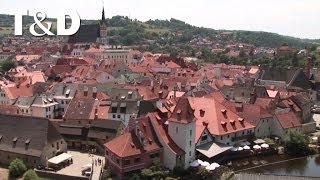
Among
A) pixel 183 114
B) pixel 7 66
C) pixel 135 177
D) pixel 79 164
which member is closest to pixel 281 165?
pixel 183 114

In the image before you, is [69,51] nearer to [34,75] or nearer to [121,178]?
[34,75]

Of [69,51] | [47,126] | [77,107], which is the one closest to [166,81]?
[77,107]

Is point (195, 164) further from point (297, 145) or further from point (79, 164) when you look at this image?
point (297, 145)

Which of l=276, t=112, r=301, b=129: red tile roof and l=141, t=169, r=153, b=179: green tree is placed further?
l=276, t=112, r=301, b=129: red tile roof

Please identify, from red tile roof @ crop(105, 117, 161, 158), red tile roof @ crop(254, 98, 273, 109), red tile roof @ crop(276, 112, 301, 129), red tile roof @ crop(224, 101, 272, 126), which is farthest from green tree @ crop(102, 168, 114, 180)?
red tile roof @ crop(254, 98, 273, 109)

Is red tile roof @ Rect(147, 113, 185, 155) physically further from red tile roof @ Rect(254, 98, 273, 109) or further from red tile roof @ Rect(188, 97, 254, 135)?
red tile roof @ Rect(254, 98, 273, 109)

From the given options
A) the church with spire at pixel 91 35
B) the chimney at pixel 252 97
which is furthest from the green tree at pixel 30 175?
the church with spire at pixel 91 35

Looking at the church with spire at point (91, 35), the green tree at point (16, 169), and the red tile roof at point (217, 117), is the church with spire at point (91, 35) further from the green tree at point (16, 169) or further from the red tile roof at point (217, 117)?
the green tree at point (16, 169)
